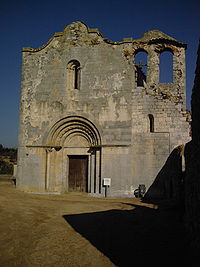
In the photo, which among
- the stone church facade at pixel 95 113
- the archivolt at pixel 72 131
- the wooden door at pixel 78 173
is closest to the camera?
the stone church facade at pixel 95 113

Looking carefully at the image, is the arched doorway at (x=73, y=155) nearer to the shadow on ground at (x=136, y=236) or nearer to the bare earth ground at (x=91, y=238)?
the bare earth ground at (x=91, y=238)

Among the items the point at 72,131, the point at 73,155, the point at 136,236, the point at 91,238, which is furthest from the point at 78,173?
the point at 136,236

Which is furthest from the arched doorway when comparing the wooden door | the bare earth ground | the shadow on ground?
the shadow on ground

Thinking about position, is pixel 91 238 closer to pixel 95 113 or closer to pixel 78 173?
pixel 95 113

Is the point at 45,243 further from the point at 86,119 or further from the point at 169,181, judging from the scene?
the point at 86,119

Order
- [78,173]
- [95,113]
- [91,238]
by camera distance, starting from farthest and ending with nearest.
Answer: [78,173], [95,113], [91,238]

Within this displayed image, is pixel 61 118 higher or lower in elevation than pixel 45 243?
higher

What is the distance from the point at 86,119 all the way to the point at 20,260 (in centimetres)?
1057

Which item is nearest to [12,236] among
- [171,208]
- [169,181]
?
[171,208]

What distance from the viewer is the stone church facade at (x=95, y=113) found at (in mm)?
14438

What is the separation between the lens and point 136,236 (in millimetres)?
6422

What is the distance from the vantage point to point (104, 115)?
1497 centimetres

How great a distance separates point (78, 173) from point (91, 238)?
31.6 ft

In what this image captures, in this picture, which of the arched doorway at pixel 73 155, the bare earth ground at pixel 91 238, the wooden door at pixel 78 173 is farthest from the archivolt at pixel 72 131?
the bare earth ground at pixel 91 238
